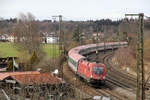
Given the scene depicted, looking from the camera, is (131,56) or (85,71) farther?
(131,56)

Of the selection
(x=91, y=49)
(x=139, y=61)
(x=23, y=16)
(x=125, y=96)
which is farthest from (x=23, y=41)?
(x=139, y=61)

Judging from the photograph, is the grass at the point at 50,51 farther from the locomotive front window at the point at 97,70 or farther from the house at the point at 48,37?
the locomotive front window at the point at 97,70

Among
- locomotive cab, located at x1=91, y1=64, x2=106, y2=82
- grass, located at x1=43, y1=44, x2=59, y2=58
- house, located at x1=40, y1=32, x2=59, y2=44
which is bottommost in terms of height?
grass, located at x1=43, y1=44, x2=59, y2=58

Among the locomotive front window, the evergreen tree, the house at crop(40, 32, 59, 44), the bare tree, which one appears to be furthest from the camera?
the evergreen tree

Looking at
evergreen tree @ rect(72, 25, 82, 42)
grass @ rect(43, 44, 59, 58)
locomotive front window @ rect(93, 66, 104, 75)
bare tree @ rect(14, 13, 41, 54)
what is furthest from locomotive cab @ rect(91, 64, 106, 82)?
evergreen tree @ rect(72, 25, 82, 42)

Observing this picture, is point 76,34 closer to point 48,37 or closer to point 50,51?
point 50,51

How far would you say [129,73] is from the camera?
3144cm

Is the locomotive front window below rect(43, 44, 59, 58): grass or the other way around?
the other way around

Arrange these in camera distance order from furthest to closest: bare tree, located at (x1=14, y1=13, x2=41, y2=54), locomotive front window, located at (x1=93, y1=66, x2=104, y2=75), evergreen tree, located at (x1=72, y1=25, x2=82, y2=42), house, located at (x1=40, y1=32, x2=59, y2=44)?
1. evergreen tree, located at (x1=72, y1=25, x2=82, y2=42)
2. bare tree, located at (x1=14, y1=13, x2=41, y2=54)
3. house, located at (x1=40, y1=32, x2=59, y2=44)
4. locomotive front window, located at (x1=93, y1=66, x2=104, y2=75)

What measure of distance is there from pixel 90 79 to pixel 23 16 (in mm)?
Result: 34440

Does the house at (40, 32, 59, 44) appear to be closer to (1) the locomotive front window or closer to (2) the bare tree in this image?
(2) the bare tree

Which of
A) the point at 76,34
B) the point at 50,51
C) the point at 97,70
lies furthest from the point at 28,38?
the point at 76,34

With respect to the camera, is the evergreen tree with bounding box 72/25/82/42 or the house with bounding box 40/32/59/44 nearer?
the house with bounding box 40/32/59/44

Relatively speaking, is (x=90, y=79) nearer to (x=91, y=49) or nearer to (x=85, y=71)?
(x=85, y=71)
